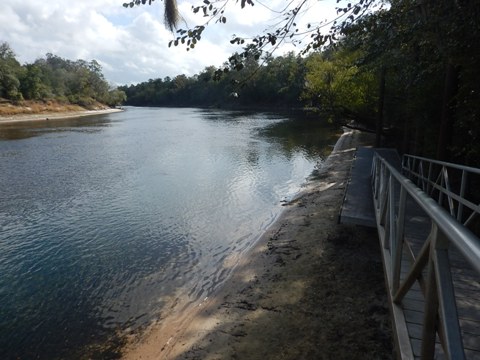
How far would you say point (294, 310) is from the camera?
5.88 meters

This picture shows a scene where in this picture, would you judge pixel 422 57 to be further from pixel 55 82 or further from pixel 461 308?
pixel 55 82

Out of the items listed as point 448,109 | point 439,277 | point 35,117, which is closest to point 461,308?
point 439,277

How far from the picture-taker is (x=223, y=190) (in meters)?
15.4

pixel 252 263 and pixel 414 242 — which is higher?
pixel 414 242

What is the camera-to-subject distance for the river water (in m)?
6.49

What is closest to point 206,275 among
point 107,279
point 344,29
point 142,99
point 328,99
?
point 107,279

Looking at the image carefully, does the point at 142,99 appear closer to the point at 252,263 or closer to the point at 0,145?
the point at 0,145

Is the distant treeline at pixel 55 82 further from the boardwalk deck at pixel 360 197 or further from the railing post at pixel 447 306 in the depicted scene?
the railing post at pixel 447 306

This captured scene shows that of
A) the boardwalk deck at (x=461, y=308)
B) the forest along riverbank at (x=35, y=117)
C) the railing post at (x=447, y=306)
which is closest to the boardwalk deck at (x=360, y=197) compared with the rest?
the boardwalk deck at (x=461, y=308)

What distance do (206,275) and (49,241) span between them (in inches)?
191

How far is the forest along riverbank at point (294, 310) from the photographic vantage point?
4.96 metres

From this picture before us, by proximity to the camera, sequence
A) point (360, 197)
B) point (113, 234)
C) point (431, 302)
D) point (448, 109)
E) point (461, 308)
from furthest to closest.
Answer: point (113, 234) → point (360, 197) → point (448, 109) → point (461, 308) → point (431, 302)

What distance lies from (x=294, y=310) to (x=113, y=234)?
6414 mm

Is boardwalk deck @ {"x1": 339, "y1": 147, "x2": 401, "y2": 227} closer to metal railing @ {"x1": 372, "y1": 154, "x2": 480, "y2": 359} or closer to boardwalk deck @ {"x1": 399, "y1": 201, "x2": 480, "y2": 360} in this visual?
boardwalk deck @ {"x1": 399, "y1": 201, "x2": 480, "y2": 360}
